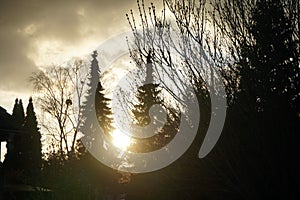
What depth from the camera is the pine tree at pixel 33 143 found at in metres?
31.5

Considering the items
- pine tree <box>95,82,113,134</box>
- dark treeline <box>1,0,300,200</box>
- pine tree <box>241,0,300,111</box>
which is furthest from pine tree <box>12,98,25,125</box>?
pine tree <box>241,0,300,111</box>

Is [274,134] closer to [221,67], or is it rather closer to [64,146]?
[221,67]

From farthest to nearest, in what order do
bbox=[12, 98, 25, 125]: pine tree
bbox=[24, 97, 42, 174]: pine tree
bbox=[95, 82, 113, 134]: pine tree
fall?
bbox=[12, 98, 25, 125]: pine tree → bbox=[95, 82, 113, 134]: pine tree → bbox=[24, 97, 42, 174]: pine tree

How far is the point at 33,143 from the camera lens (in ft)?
110

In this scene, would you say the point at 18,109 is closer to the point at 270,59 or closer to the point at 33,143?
the point at 33,143

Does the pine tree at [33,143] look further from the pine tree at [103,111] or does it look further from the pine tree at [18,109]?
the pine tree at [103,111]

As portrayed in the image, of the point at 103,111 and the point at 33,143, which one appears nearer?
the point at 33,143

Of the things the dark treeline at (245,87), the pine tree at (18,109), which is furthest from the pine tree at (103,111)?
the dark treeline at (245,87)

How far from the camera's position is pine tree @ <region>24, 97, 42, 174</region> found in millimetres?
31531

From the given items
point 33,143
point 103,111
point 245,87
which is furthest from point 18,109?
point 245,87

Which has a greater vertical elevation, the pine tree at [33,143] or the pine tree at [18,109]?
the pine tree at [18,109]

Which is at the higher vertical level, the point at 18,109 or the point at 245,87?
the point at 18,109

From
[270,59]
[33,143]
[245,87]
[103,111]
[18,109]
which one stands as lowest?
[245,87]

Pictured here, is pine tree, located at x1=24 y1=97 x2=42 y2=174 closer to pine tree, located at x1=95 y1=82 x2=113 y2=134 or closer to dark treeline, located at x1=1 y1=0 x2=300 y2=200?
pine tree, located at x1=95 y1=82 x2=113 y2=134
